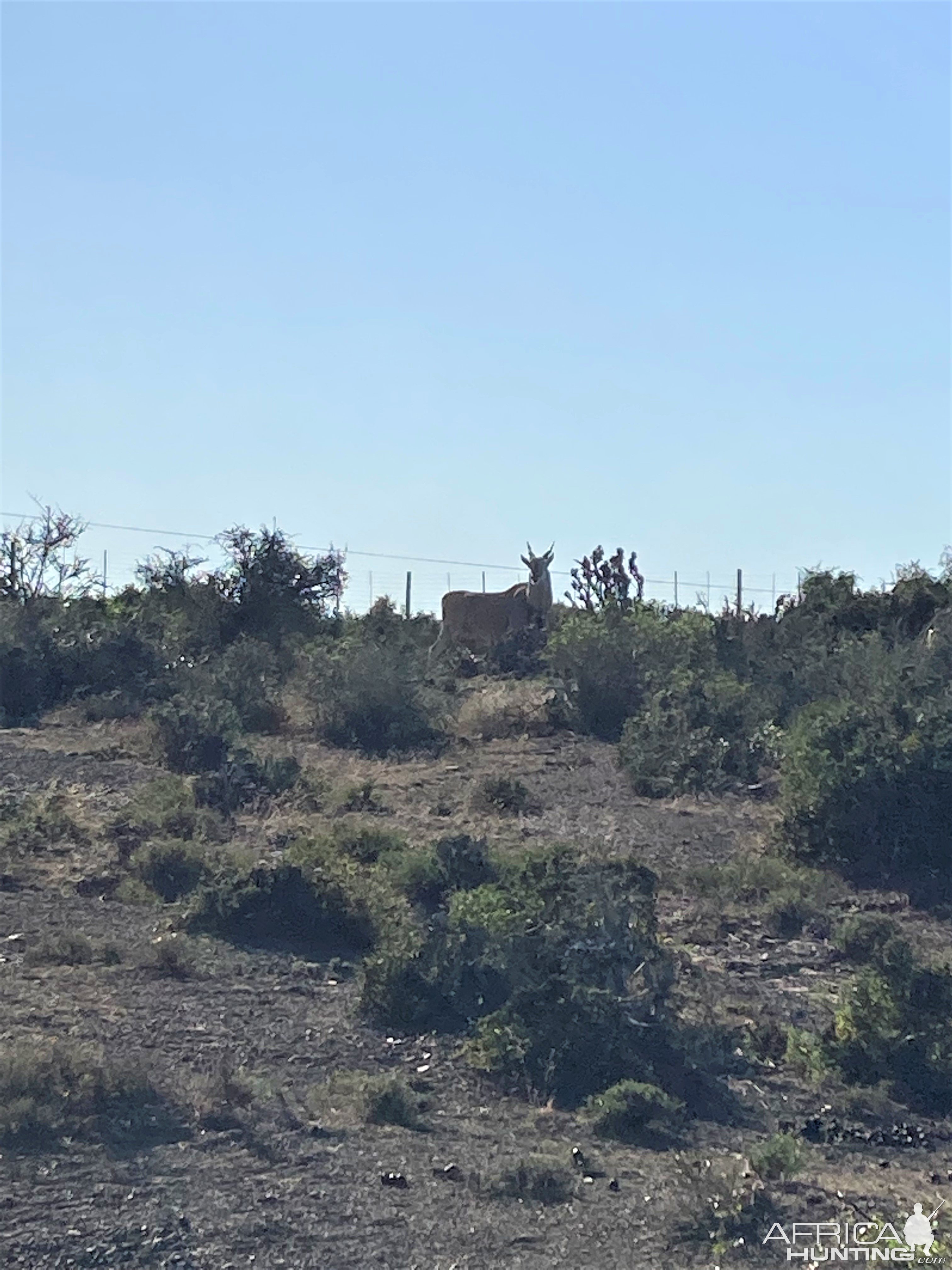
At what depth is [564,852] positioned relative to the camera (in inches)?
404

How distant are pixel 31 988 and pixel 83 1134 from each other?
2.39 metres

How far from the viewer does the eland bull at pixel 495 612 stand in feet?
84.4

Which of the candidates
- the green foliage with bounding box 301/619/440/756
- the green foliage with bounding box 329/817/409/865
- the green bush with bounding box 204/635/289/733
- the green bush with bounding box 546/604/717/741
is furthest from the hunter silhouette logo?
the green bush with bounding box 204/635/289/733

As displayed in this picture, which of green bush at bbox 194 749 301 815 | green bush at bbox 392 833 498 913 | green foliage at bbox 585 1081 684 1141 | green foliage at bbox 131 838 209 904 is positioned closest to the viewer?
green foliage at bbox 585 1081 684 1141

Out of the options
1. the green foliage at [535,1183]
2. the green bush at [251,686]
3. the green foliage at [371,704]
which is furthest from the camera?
the green bush at [251,686]

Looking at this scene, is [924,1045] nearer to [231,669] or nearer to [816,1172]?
[816,1172]

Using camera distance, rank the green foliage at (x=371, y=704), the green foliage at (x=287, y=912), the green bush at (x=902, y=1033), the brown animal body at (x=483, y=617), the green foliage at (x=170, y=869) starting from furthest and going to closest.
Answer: the brown animal body at (x=483, y=617) < the green foliage at (x=371, y=704) < the green foliage at (x=170, y=869) < the green foliage at (x=287, y=912) < the green bush at (x=902, y=1033)

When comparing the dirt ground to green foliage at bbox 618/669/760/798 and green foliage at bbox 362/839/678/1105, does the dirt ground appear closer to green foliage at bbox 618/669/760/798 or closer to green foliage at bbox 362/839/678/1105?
green foliage at bbox 362/839/678/1105

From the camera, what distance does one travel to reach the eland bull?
25.7 metres

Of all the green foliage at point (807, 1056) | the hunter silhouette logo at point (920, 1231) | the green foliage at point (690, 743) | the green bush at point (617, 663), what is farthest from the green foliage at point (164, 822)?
the hunter silhouette logo at point (920, 1231)

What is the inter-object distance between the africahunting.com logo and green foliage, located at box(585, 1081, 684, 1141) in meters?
1.25

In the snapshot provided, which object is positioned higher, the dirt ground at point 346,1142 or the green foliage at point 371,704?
the green foliage at point 371,704

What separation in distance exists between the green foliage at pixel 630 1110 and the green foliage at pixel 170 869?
466 centimetres

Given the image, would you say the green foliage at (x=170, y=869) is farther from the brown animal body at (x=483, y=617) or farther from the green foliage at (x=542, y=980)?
the brown animal body at (x=483, y=617)
